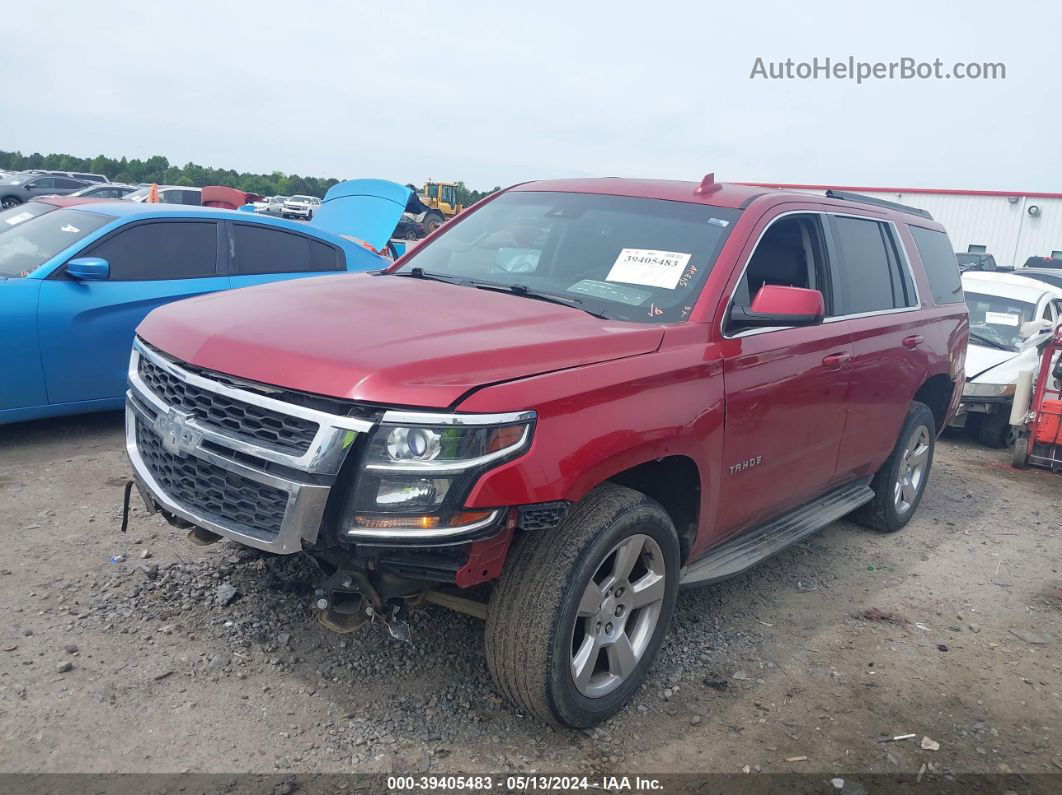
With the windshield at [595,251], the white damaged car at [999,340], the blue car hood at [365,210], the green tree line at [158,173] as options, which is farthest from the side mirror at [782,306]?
the green tree line at [158,173]

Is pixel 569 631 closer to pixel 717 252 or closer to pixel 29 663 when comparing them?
pixel 717 252

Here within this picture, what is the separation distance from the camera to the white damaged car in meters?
8.27

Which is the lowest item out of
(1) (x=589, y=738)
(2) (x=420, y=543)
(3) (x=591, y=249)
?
(1) (x=589, y=738)

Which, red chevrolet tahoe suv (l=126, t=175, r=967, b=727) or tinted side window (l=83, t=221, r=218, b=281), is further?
tinted side window (l=83, t=221, r=218, b=281)

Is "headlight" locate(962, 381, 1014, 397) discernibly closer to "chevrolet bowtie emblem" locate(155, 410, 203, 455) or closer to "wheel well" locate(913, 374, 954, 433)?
"wheel well" locate(913, 374, 954, 433)

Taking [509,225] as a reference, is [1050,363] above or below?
below

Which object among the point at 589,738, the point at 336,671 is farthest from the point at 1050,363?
the point at 336,671

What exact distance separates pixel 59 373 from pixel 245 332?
11.1ft

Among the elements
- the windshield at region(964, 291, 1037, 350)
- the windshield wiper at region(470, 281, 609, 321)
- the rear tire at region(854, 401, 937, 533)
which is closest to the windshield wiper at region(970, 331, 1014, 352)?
the windshield at region(964, 291, 1037, 350)

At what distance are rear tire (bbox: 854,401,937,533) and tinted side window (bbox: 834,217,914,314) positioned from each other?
84cm

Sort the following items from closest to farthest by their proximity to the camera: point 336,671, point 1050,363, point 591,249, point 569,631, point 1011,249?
point 569,631 < point 336,671 < point 591,249 < point 1050,363 < point 1011,249

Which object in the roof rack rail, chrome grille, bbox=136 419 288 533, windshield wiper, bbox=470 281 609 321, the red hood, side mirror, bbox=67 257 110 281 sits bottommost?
chrome grille, bbox=136 419 288 533

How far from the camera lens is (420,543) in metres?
2.50

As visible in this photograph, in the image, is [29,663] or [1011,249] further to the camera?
[1011,249]
